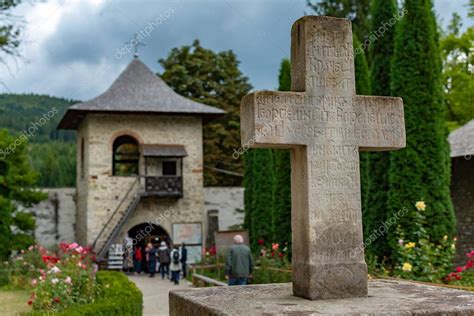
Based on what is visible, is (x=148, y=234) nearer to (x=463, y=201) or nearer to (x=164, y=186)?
(x=164, y=186)

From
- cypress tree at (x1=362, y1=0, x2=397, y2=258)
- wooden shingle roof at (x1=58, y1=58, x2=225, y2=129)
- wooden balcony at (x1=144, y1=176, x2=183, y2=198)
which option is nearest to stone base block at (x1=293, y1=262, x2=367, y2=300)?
cypress tree at (x1=362, y1=0, x2=397, y2=258)

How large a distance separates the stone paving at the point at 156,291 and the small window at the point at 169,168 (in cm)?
460

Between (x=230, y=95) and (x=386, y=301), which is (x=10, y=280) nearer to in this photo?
(x=386, y=301)

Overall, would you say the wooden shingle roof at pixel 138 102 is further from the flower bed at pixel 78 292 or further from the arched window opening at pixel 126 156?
the flower bed at pixel 78 292

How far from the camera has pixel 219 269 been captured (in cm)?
1719

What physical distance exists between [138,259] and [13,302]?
30.3 ft

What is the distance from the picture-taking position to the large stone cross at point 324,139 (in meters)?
4.23

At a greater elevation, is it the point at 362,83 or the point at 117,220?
the point at 362,83

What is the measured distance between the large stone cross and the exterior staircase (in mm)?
18433

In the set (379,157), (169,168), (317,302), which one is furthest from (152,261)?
(317,302)

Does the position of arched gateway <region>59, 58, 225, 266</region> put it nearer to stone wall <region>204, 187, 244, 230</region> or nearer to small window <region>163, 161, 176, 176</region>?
small window <region>163, 161, 176, 176</region>

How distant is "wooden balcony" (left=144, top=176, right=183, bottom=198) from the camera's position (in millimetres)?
22938

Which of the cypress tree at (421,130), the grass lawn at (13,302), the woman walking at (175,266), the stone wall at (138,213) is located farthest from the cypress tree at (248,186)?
the cypress tree at (421,130)

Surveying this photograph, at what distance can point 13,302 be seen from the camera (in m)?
12.6
